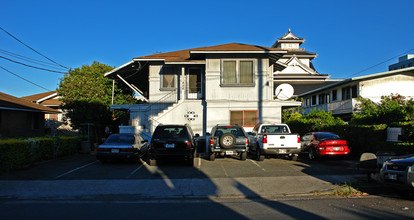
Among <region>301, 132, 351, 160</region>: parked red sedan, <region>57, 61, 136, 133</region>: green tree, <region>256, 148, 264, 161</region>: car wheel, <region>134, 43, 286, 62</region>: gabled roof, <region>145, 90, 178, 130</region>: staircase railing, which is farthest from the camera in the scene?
<region>57, 61, 136, 133</region>: green tree

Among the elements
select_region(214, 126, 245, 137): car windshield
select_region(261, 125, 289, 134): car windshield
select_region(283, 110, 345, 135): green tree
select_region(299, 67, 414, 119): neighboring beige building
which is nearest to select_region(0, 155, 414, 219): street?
select_region(214, 126, 245, 137): car windshield

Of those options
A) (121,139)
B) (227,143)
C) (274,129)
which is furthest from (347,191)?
(121,139)

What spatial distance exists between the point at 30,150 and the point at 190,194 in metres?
8.02

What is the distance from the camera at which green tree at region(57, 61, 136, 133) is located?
866 inches

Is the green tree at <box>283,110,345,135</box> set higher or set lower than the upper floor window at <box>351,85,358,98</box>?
lower

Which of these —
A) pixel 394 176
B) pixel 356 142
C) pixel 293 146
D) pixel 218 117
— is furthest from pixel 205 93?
pixel 394 176

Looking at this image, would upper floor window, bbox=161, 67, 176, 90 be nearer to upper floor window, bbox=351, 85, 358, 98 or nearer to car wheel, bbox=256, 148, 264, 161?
car wheel, bbox=256, 148, 264, 161

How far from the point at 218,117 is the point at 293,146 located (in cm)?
643

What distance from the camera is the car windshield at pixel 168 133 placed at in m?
11.7

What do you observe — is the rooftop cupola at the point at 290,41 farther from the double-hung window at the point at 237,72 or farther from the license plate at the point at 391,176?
the license plate at the point at 391,176

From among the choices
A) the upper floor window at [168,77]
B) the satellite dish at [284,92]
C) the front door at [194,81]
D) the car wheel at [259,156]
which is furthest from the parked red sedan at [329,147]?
the upper floor window at [168,77]

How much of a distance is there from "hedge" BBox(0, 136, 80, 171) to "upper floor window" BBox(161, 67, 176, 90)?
272 inches

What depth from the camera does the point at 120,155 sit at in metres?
12.1

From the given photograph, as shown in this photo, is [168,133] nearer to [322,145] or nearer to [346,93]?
[322,145]
